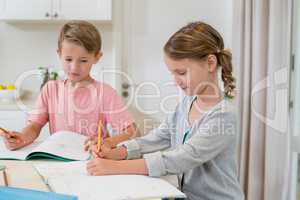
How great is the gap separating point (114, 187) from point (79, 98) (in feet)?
2.64

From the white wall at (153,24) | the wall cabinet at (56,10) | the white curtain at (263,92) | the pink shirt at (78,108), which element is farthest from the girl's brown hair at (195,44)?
the white wall at (153,24)

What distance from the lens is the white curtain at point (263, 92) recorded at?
7.47 ft

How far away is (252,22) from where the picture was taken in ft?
8.05

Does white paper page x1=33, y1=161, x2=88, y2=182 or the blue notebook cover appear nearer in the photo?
the blue notebook cover

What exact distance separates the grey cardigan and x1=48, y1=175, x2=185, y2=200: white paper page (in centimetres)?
8

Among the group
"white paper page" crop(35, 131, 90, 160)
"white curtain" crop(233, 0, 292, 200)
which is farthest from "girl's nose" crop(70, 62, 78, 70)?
"white curtain" crop(233, 0, 292, 200)

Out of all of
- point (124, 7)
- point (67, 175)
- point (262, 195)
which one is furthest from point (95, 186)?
point (124, 7)

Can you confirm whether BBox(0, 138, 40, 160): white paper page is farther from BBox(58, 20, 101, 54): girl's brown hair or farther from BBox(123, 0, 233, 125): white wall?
BBox(123, 0, 233, 125): white wall

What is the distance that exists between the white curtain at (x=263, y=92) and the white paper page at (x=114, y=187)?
1527 millimetres

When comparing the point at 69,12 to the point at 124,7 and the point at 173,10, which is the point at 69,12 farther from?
the point at 173,10

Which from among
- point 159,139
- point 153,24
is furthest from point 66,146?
point 153,24

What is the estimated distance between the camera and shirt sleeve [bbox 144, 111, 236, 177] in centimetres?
101

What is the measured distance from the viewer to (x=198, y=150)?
1.05 m

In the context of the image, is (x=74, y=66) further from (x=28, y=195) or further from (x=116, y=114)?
(x=28, y=195)
